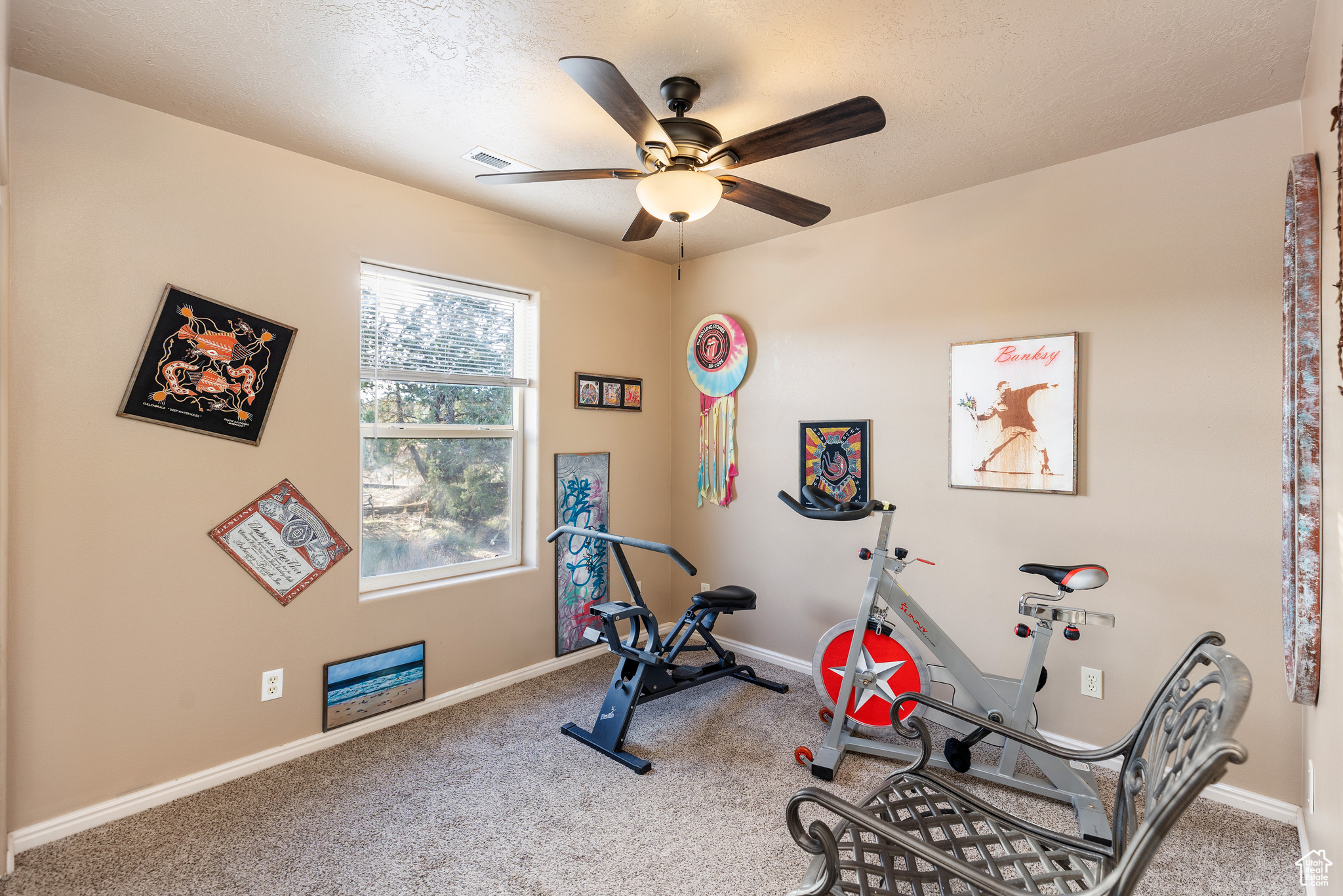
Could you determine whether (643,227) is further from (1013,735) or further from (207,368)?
(1013,735)

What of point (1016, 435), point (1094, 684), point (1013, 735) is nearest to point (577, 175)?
point (1013, 735)

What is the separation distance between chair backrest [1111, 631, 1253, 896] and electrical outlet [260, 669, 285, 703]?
9.34ft

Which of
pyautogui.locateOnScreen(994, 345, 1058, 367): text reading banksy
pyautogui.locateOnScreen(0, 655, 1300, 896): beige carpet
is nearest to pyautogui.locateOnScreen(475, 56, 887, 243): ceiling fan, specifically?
pyautogui.locateOnScreen(994, 345, 1058, 367): text reading banksy

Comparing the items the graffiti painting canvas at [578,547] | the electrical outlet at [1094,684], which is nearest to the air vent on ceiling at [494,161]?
the graffiti painting canvas at [578,547]

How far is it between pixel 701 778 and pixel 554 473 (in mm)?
1791

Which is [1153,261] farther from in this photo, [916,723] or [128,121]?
[128,121]

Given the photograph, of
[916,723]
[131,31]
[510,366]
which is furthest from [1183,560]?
[131,31]

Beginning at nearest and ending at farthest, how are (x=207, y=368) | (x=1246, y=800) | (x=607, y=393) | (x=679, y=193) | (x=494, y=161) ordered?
(x=679, y=193) < (x=1246, y=800) < (x=207, y=368) < (x=494, y=161) < (x=607, y=393)

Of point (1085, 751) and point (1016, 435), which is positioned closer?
point (1085, 751)

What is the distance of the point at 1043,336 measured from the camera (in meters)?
2.68

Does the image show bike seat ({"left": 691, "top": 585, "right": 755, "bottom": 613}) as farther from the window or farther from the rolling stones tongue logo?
the rolling stones tongue logo

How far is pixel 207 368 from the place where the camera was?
2.35 meters

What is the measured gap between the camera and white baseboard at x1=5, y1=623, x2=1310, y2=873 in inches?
80.2

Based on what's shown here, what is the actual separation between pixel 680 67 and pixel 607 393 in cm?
209
